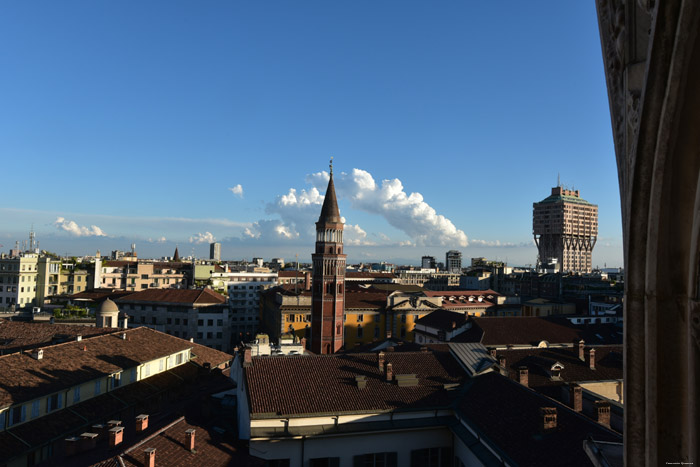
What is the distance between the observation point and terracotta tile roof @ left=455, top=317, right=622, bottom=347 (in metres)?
41.0

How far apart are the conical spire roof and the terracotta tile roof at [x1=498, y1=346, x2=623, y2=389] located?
27.1 m

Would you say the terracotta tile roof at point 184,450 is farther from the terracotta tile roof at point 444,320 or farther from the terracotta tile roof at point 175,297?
the terracotta tile roof at point 175,297

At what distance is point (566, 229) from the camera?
177 m

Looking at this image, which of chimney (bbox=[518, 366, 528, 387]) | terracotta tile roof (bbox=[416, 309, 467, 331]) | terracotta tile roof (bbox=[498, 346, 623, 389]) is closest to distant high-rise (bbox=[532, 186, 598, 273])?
terracotta tile roof (bbox=[416, 309, 467, 331])

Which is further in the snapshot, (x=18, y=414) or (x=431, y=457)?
(x=18, y=414)

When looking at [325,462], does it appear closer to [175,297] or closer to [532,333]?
[532,333]

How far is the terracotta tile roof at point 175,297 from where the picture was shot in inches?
2496

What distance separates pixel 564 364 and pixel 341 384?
52.2 ft

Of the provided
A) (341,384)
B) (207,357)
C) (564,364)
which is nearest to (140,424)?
(341,384)

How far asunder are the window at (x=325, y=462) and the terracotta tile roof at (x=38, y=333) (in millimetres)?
Result: 22083

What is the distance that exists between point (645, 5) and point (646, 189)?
101 centimetres

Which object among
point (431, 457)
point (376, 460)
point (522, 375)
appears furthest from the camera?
point (522, 375)

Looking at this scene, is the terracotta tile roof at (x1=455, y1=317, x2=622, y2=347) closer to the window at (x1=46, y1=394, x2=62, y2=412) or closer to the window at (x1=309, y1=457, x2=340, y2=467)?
the window at (x1=309, y1=457, x2=340, y2=467)

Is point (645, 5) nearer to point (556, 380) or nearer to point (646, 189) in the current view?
point (646, 189)
